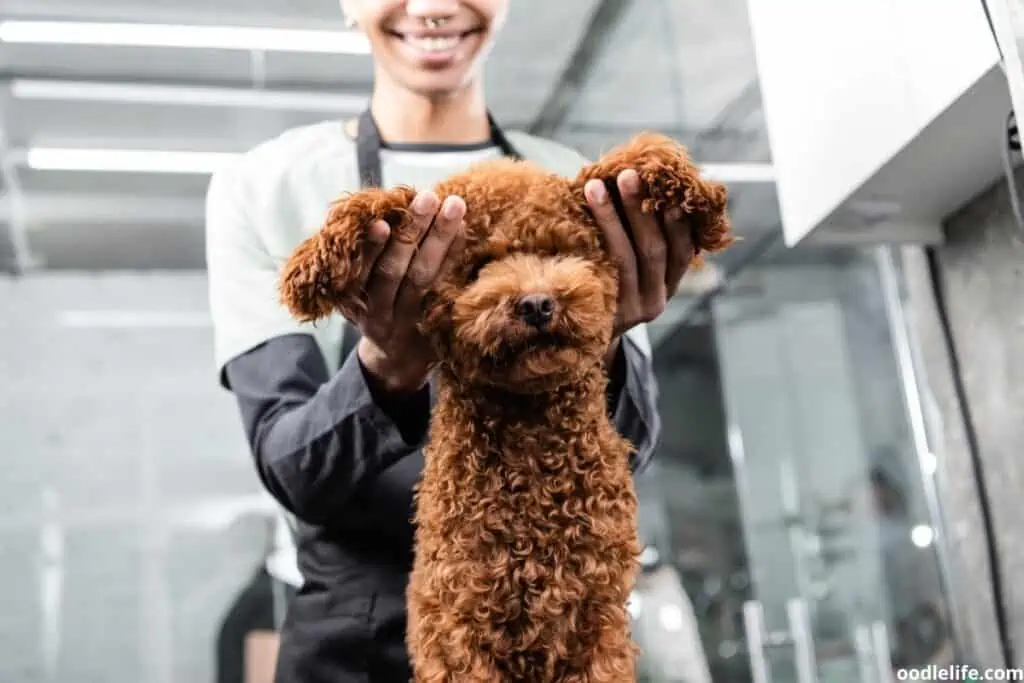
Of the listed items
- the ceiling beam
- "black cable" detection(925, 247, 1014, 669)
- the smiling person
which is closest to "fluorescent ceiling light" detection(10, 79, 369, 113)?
the ceiling beam

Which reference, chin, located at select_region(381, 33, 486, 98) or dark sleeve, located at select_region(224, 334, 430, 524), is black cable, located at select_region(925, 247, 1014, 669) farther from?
dark sleeve, located at select_region(224, 334, 430, 524)

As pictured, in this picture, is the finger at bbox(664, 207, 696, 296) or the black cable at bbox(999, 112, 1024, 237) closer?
the finger at bbox(664, 207, 696, 296)

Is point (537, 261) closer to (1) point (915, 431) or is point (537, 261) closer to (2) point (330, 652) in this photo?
(2) point (330, 652)

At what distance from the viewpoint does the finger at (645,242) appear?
0.47 meters

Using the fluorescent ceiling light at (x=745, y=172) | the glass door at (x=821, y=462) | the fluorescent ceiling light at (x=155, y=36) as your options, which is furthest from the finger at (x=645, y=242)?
the glass door at (x=821, y=462)

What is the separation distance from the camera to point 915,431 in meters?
1.22

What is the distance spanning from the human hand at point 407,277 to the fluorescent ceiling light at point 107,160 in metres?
0.91

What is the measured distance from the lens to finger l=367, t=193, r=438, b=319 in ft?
1.49

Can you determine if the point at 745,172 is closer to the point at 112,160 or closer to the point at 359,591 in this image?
the point at 359,591

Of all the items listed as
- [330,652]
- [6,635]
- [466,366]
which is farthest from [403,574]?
[6,635]

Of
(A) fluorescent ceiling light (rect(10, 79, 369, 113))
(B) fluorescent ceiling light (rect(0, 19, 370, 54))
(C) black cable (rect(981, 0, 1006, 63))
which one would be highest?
(B) fluorescent ceiling light (rect(0, 19, 370, 54))

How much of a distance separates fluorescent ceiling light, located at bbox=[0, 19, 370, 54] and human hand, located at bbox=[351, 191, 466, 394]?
0.75 m

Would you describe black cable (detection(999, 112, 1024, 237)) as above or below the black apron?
above

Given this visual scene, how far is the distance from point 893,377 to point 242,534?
4.56 feet
